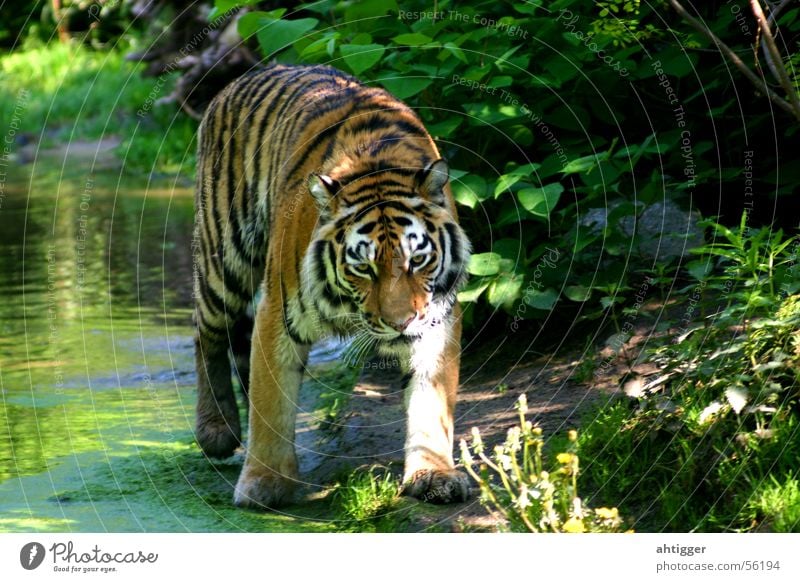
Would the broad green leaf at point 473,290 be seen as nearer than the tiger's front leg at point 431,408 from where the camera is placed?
No

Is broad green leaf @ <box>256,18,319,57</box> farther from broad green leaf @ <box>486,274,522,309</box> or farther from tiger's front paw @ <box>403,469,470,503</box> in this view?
tiger's front paw @ <box>403,469,470,503</box>

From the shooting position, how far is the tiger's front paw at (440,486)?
5082 millimetres

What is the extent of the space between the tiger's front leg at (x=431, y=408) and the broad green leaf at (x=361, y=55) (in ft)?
5.15

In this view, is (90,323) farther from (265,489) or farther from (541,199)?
(541,199)

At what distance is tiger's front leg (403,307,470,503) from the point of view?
206 inches

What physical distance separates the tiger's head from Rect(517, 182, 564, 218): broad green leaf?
0.72 m

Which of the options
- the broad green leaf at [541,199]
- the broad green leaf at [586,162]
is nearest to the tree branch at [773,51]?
the broad green leaf at [586,162]

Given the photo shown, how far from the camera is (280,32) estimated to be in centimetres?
624

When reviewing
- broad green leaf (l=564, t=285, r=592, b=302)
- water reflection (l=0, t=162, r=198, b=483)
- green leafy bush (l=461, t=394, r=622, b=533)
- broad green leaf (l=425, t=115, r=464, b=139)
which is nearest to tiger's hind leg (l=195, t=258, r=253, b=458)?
water reflection (l=0, t=162, r=198, b=483)

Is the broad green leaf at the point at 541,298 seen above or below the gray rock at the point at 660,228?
below

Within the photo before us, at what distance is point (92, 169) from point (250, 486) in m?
12.5
